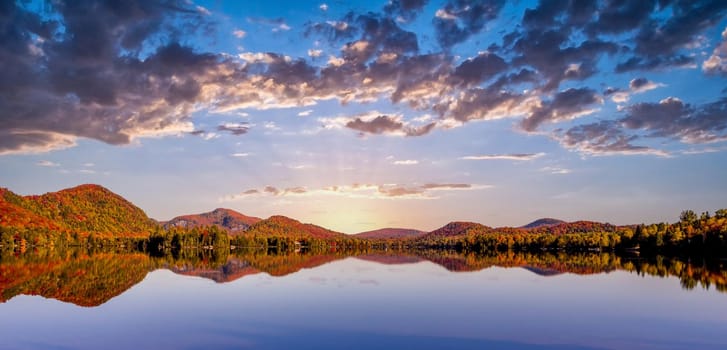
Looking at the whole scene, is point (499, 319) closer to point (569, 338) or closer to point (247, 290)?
point (569, 338)

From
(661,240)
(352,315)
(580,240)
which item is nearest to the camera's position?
(352,315)

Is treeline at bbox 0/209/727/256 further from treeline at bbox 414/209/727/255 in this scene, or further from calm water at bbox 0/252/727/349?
calm water at bbox 0/252/727/349

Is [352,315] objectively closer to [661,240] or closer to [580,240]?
[661,240]

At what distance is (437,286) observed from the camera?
4019 centimetres

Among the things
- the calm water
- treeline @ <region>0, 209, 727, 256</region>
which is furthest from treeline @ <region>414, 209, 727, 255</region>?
the calm water

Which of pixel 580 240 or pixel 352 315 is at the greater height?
pixel 580 240

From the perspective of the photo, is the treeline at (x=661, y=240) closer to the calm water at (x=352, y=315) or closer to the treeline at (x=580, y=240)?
the treeline at (x=580, y=240)

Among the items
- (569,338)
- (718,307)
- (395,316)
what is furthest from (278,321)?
(718,307)

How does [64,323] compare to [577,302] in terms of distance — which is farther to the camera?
[577,302]

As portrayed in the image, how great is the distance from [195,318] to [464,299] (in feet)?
53.6

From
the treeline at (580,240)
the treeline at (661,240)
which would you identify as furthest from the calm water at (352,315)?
the treeline at (580,240)

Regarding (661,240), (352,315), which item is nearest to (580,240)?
(661,240)

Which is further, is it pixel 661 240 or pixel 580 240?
pixel 580 240

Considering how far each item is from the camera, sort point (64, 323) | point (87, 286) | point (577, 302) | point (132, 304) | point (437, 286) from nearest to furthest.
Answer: point (64, 323)
point (132, 304)
point (577, 302)
point (87, 286)
point (437, 286)
